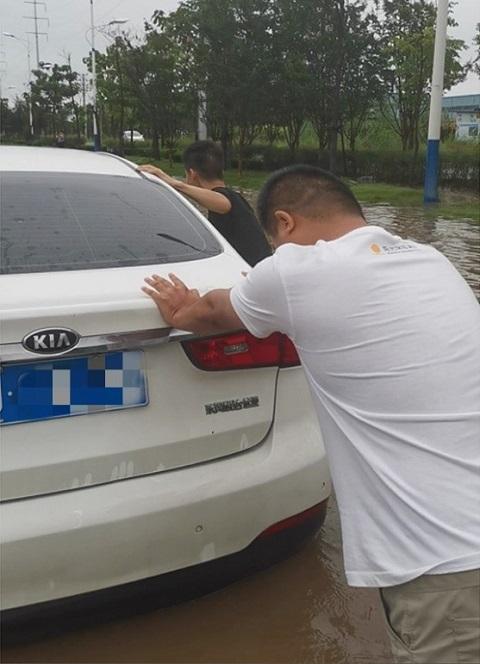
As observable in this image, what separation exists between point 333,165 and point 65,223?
2440 cm

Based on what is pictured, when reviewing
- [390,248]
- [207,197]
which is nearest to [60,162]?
[207,197]

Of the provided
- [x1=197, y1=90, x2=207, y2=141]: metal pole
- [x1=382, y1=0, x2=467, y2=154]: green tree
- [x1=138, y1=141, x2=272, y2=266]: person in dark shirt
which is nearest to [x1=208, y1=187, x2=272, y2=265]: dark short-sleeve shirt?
[x1=138, y1=141, x2=272, y2=266]: person in dark shirt

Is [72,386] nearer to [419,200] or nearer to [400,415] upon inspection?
[400,415]

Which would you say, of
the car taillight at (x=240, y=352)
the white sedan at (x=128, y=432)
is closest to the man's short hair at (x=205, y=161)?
the white sedan at (x=128, y=432)

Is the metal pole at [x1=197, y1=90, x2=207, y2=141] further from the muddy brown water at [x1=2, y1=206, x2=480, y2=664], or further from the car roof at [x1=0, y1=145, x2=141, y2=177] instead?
the muddy brown water at [x1=2, y1=206, x2=480, y2=664]

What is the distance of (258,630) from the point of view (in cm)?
254

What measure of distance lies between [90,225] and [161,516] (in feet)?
3.53

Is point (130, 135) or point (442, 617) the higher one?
point (130, 135)

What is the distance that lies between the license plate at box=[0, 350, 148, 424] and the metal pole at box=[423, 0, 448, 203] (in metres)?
16.4

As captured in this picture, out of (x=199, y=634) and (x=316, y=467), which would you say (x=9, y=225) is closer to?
(x=316, y=467)

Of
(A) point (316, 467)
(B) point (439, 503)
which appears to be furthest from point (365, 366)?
(A) point (316, 467)

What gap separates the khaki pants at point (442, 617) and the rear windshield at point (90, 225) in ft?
4.40

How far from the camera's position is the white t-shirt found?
162 cm

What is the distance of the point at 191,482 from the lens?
7.14 ft
